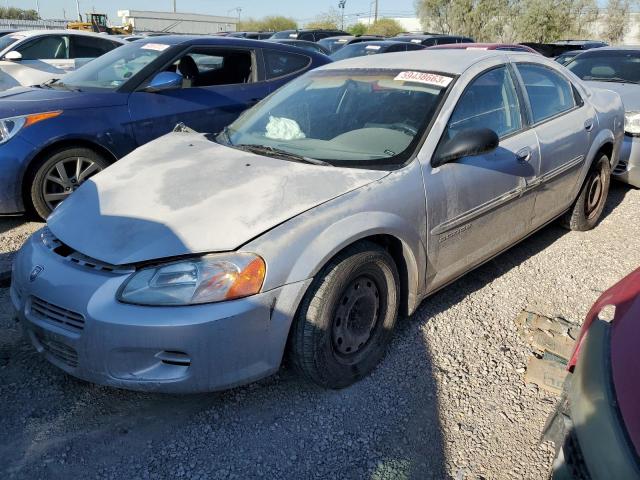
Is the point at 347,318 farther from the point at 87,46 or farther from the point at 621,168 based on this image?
the point at 87,46

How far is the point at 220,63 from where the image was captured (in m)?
5.59

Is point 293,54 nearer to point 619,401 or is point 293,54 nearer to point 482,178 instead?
point 482,178

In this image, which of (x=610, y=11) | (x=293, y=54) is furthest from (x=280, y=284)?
(x=610, y=11)

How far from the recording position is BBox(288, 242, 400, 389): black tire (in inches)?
96.3

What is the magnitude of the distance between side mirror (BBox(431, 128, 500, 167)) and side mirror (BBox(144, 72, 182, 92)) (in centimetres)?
295

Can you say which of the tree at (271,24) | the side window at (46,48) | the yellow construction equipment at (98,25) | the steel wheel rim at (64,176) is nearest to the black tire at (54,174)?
the steel wheel rim at (64,176)

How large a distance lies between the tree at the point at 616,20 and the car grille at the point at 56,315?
136 feet

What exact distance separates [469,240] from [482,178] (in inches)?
14.3

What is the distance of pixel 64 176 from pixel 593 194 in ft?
14.8

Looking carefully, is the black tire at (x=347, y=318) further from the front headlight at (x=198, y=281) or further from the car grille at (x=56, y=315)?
the car grille at (x=56, y=315)

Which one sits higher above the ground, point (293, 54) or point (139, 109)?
point (293, 54)

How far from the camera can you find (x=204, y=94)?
5227 mm

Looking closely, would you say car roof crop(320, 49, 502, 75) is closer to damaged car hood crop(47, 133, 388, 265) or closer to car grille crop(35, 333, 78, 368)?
damaged car hood crop(47, 133, 388, 265)

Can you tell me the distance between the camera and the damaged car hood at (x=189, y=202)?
2.34 meters
